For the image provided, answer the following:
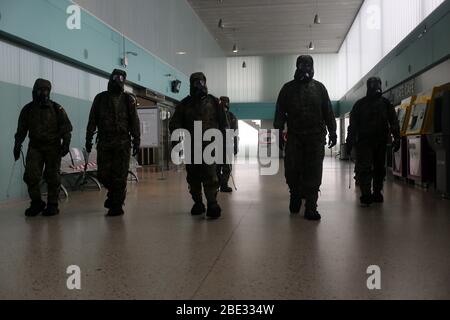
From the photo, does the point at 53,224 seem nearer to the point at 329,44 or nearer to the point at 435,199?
the point at 435,199

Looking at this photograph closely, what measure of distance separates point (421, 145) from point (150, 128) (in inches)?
243

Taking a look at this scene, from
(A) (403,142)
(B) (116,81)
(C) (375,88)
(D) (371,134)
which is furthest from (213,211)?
(A) (403,142)

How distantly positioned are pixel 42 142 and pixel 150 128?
18.1 ft

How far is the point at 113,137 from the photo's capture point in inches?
207

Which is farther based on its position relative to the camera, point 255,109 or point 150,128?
point 255,109

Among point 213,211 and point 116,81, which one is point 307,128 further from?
point 116,81

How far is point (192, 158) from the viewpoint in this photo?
4.90 m

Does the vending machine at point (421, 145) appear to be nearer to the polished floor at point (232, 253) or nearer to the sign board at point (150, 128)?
the polished floor at point (232, 253)

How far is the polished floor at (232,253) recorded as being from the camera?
2453 millimetres

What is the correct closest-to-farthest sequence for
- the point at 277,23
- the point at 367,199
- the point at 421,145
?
the point at 367,199, the point at 421,145, the point at 277,23

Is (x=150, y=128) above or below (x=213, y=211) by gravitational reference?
above

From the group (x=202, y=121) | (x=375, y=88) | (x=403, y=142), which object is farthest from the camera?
(x=403, y=142)

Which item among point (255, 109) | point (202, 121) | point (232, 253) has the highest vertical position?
point (255, 109)

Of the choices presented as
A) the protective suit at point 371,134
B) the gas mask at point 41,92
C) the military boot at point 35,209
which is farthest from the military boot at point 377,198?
the gas mask at point 41,92
